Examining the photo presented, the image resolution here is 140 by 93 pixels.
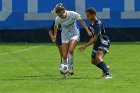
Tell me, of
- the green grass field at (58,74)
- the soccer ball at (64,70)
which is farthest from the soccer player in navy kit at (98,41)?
the soccer ball at (64,70)

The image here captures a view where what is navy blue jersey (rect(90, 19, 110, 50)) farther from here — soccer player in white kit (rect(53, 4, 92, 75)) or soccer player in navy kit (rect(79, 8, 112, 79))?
soccer player in white kit (rect(53, 4, 92, 75))

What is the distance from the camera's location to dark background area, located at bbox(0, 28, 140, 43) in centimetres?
3362

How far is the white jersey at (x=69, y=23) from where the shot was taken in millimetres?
15727

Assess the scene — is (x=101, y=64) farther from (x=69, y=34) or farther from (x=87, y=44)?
(x=69, y=34)

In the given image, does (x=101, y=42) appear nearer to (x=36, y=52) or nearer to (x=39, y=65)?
(x=39, y=65)

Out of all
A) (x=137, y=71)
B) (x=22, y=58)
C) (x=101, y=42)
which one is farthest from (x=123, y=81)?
(x=22, y=58)

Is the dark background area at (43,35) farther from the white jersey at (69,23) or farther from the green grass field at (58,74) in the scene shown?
the white jersey at (69,23)

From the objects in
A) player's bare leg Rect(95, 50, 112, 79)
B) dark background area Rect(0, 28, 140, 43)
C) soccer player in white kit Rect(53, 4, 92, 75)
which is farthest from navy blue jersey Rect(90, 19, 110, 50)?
dark background area Rect(0, 28, 140, 43)

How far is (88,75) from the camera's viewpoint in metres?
16.3

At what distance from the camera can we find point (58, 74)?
16812 mm

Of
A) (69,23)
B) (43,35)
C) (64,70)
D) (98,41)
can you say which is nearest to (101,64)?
(98,41)

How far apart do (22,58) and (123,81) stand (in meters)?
9.21

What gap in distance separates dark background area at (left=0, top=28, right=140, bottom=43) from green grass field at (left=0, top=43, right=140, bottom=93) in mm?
7611

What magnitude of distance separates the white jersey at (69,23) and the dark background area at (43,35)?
1767 cm
